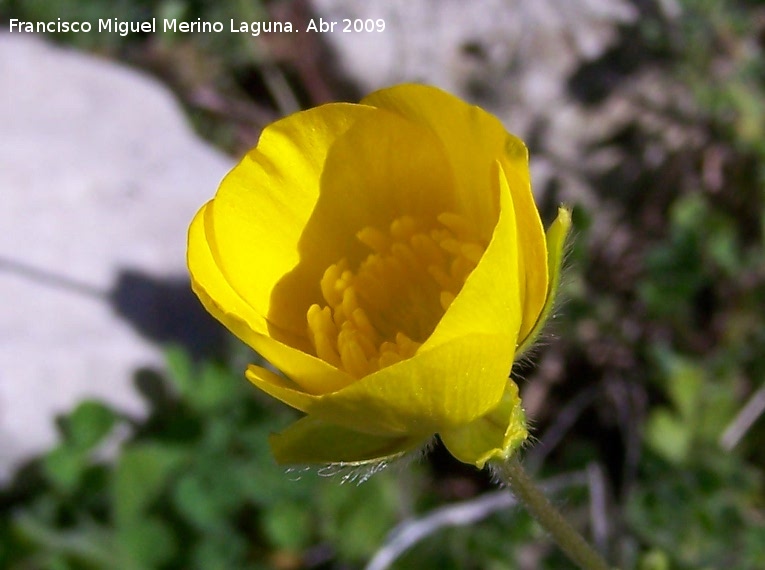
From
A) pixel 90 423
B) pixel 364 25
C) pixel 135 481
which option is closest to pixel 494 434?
pixel 135 481

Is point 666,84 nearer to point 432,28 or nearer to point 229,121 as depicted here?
point 432,28

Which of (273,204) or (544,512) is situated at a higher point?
(273,204)

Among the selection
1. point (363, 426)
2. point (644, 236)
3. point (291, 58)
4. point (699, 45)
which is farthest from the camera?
point (291, 58)

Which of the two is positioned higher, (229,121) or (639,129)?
(639,129)

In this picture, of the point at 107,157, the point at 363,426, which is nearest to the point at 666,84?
the point at 107,157

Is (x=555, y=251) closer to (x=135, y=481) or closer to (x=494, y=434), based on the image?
(x=494, y=434)

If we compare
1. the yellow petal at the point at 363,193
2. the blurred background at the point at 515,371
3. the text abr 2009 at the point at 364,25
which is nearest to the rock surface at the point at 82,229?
the blurred background at the point at 515,371

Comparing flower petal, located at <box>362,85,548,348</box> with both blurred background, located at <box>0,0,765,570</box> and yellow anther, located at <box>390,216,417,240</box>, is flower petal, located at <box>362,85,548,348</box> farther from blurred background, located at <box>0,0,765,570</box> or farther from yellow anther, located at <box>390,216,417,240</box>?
blurred background, located at <box>0,0,765,570</box>
